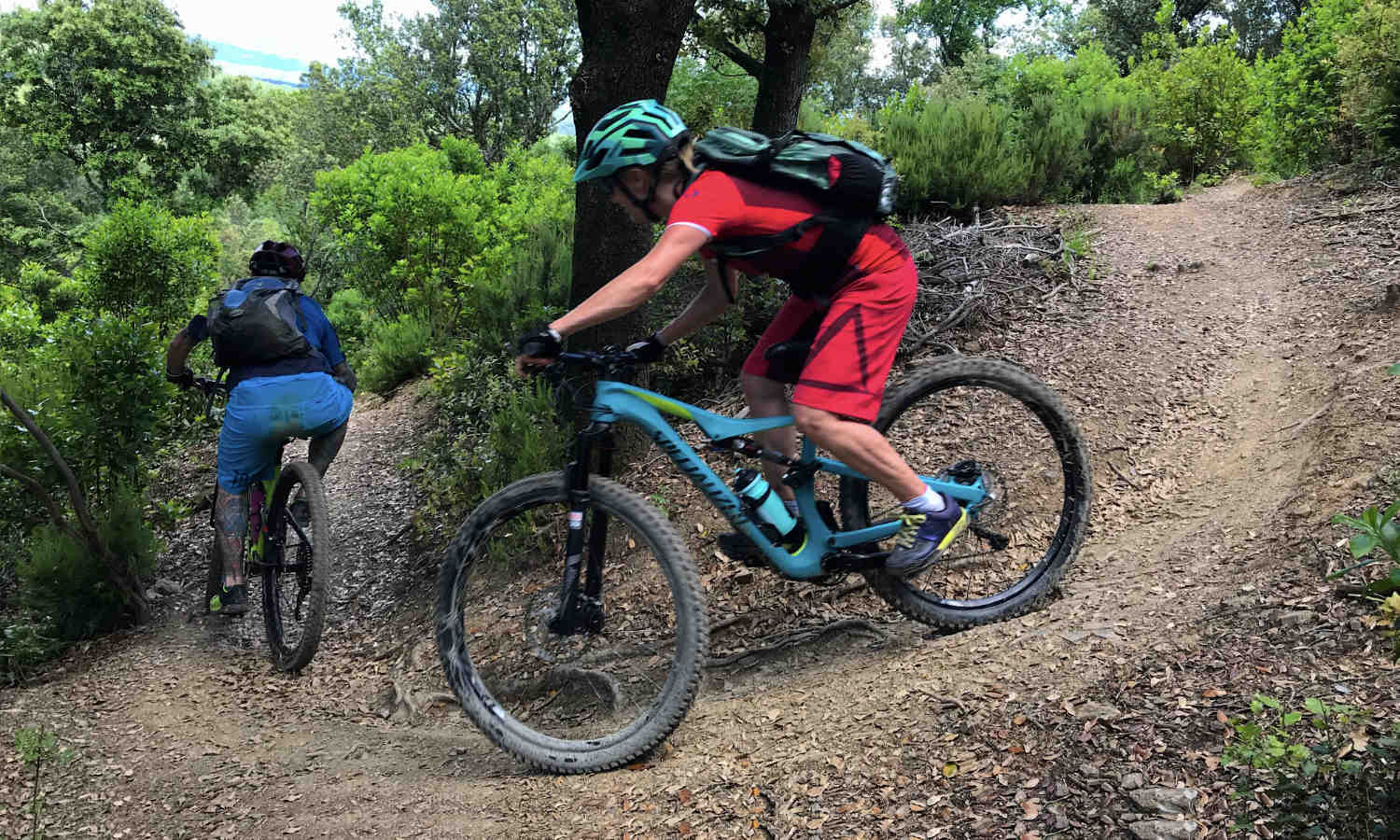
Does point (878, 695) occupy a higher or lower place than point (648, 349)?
lower

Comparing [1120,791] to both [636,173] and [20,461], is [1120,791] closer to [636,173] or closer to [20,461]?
[636,173]

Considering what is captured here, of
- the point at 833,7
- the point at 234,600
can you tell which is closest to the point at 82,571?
the point at 234,600

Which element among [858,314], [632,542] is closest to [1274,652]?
[858,314]

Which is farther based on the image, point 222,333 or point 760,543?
point 222,333

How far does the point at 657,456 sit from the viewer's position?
492 cm

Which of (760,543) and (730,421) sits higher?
(730,421)

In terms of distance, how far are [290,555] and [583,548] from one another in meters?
2.27

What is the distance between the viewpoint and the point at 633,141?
279 centimetres

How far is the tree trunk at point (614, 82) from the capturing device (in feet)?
14.5

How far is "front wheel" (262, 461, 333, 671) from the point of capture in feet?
13.4

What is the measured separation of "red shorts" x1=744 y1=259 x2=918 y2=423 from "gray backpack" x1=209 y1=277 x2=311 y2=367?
272 cm

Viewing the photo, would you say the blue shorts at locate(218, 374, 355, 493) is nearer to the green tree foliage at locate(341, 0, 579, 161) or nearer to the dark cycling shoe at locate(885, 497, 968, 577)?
the dark cycling shoe at locate(885, 497, 968, 577)

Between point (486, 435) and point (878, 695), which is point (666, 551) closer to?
point (878, 695)

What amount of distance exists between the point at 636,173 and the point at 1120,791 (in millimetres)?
2295
